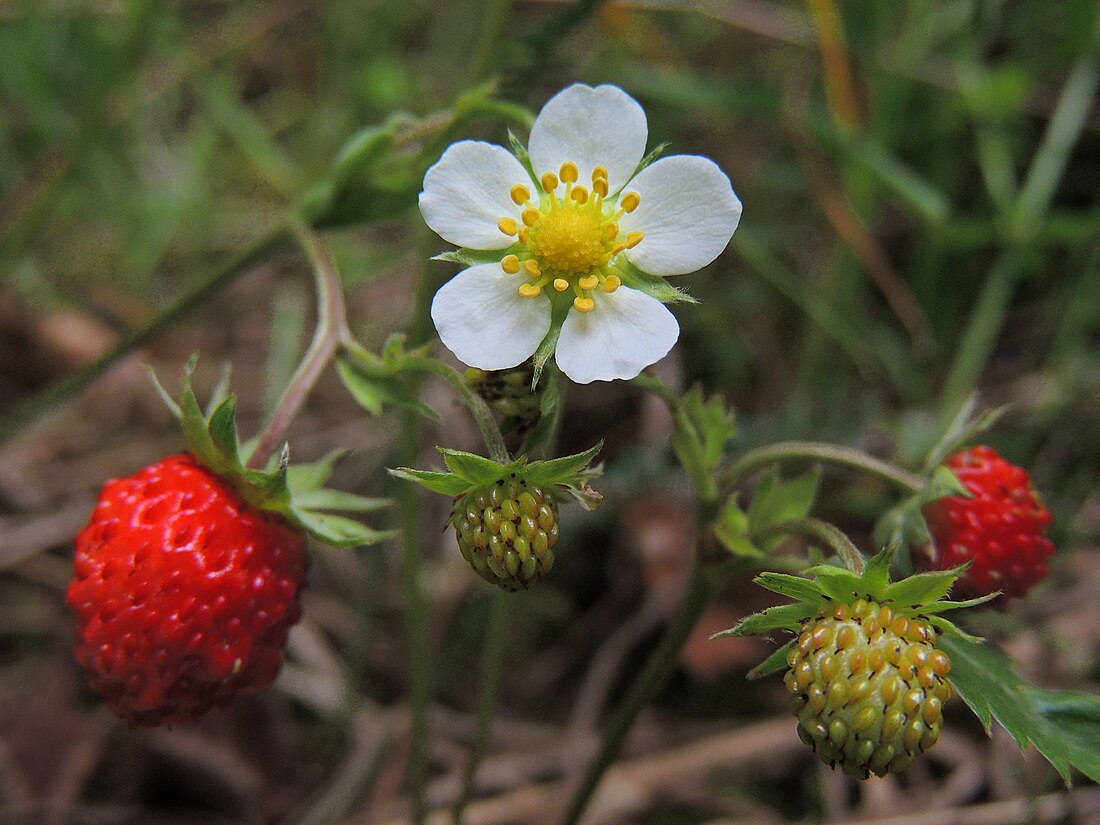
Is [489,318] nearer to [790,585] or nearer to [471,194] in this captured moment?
[471,194]

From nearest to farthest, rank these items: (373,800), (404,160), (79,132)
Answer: (404,160) → (373,800) → (79,132)

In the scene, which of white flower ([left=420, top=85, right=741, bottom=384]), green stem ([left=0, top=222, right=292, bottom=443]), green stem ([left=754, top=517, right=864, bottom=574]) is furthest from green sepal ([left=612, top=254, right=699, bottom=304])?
green stem ([left=0, top=222, right=292, bottom=443])

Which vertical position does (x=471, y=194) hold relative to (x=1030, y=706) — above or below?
above

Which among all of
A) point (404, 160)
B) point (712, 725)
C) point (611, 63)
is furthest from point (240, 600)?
point (611, 63)

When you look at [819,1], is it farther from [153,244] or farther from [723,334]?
[153,244]

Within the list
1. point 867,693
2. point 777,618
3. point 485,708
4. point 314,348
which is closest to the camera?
point 867,693

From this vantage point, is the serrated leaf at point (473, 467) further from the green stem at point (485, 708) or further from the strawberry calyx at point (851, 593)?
the green stem at point (485, 708)

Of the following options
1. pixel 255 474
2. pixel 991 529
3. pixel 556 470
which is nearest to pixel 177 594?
pixel 255 474
